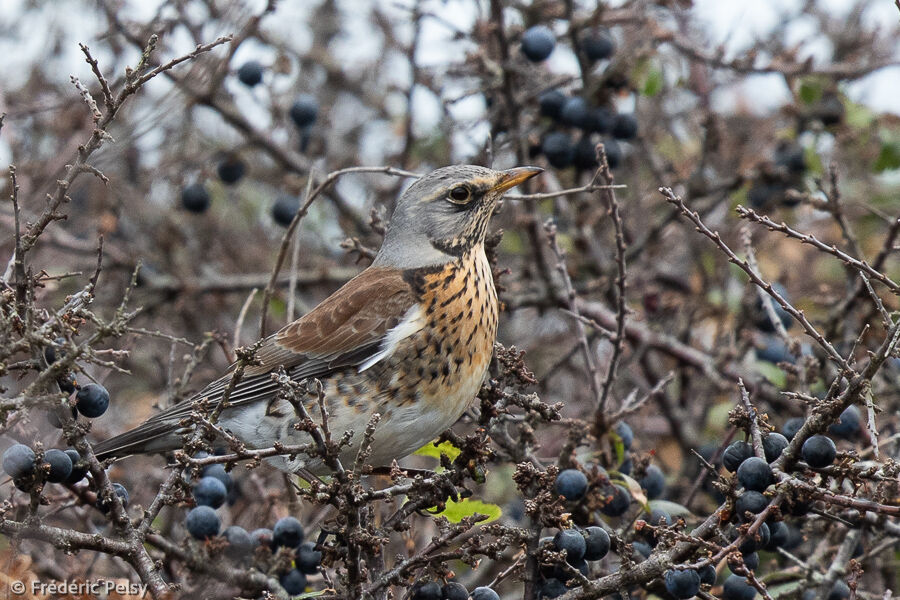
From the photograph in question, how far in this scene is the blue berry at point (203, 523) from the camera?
441cm

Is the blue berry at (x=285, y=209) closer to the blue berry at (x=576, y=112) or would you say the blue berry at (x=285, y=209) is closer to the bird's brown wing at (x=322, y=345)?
the blue berry at (x=576, y=112)

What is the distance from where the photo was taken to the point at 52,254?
7348mm

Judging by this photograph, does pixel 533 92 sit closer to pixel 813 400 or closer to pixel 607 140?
pixel 607 140

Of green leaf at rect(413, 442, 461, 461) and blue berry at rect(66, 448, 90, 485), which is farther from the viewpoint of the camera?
green leaf at rect(413, 442, 461, 461)

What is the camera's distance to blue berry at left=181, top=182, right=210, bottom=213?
7.45 metres

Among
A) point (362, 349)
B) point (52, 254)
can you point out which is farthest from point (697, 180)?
point (52, 254)

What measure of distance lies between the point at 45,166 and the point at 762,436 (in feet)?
16.8

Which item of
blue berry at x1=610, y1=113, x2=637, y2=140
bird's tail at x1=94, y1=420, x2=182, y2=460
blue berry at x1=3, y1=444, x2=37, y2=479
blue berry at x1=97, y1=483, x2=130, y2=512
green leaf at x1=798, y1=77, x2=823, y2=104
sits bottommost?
blue berry at x1=97, y1=483, x2=130, y2=512

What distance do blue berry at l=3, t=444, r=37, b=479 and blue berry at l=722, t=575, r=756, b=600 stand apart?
252cm

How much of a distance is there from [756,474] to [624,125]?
3669 millimetres

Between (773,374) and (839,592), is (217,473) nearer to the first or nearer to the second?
(839,592)

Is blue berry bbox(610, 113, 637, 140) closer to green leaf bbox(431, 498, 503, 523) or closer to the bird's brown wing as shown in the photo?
the bird's brown wing

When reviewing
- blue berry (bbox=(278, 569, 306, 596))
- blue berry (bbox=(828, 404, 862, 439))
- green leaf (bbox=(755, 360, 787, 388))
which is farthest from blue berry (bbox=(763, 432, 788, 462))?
blue berry (bbox=(278, 569, 306, 596))

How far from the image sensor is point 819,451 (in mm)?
3295
